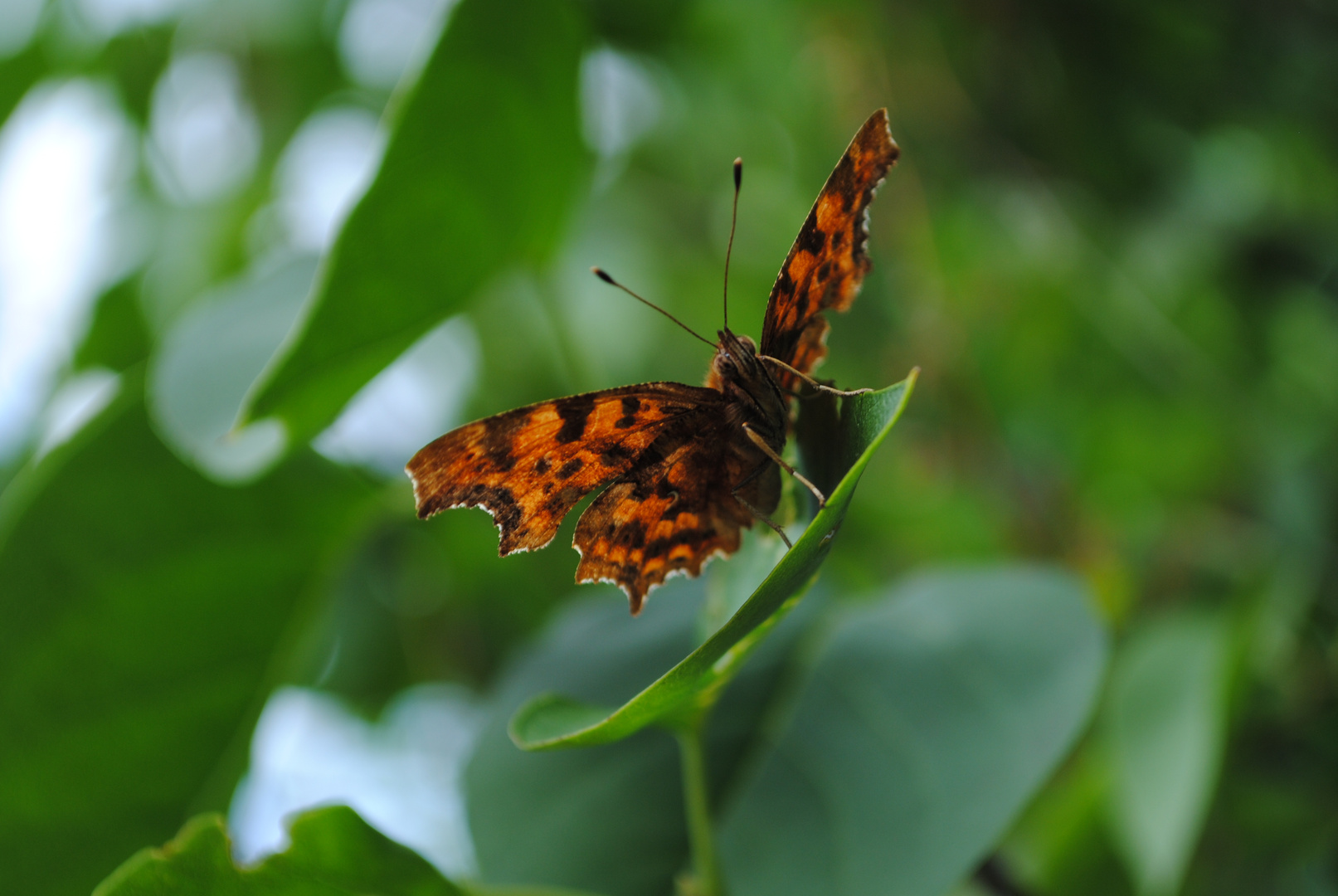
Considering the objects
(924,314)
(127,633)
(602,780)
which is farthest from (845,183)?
(924,314)

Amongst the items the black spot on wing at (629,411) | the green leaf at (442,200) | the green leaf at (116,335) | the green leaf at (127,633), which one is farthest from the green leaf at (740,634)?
the green leaf at (116,335)

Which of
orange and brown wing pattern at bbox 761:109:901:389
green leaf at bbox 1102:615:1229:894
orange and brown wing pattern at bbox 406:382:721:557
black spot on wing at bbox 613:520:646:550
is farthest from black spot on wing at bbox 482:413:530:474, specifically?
green leaf at bbox 1102:615:1229:894

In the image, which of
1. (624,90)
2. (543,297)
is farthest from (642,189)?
(543,297)

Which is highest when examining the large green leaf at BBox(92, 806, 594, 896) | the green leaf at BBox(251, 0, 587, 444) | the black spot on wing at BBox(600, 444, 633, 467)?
the green leaf at BBox(251, 0, 587, 444)

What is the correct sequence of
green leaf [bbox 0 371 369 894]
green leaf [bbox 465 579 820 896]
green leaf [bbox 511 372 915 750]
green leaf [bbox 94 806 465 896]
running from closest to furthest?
green leaf [bbox 511 372 915 750] → green leaf [bbox 94 806 465 896] → green leaf [bbox 465 579 820 896] → green leaf [bbox 0 371 369 894]

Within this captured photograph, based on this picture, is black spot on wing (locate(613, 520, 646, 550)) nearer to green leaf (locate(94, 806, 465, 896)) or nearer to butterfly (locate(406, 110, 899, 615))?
butterfly (locate(406, 110, 899, 615))

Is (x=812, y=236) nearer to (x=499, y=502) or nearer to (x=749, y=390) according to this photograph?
(x=749, y=390)

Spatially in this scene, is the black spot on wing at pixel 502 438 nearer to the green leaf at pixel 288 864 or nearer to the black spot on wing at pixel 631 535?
the black spot on wing at pixel 631 535
